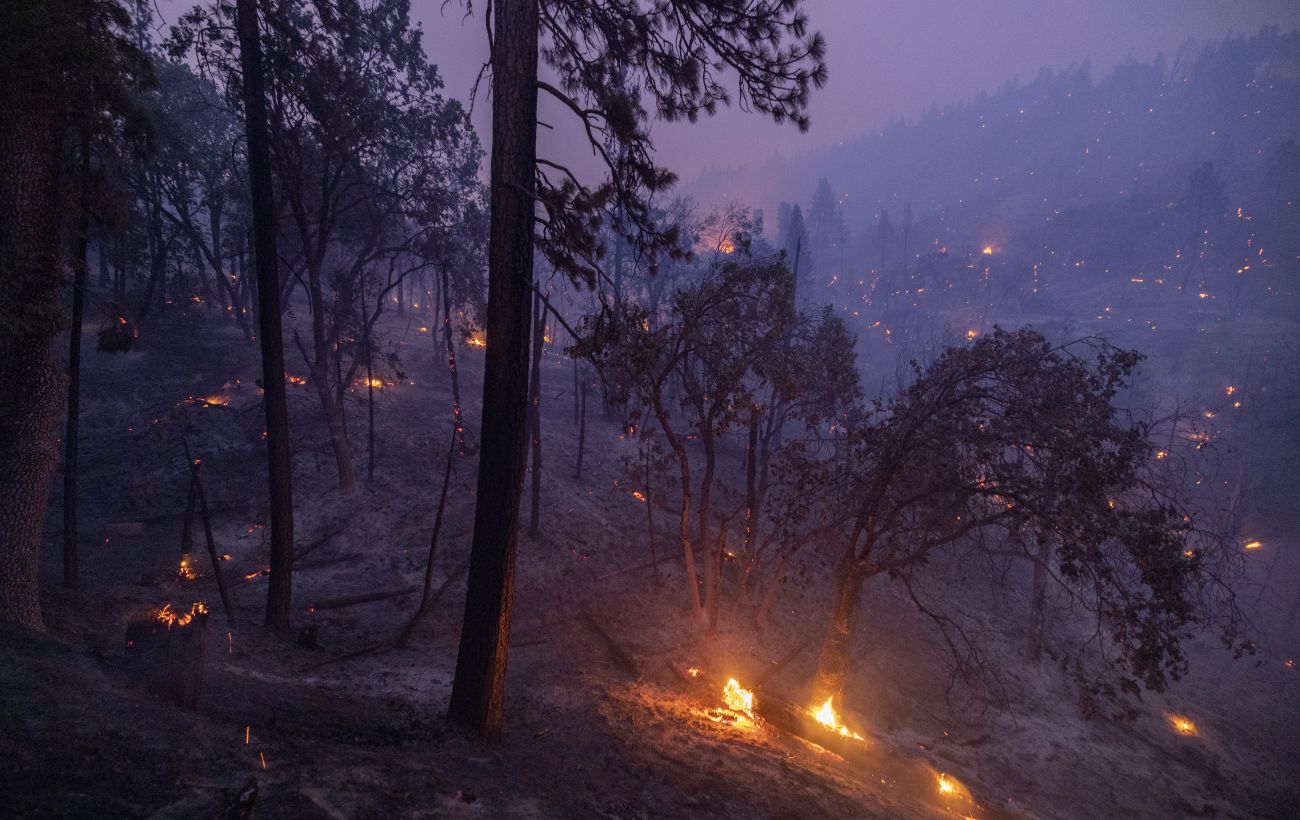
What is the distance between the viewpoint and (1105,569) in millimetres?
9039

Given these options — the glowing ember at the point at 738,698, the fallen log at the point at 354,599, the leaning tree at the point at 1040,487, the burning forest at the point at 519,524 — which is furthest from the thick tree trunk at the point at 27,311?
the leaning tree at the point at 1040,487

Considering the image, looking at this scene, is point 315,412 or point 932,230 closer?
point 315,412

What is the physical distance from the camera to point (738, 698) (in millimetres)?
12992

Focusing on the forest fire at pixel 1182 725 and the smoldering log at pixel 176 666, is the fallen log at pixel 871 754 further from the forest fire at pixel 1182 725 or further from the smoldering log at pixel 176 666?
the forest fire at pixel 1182 725

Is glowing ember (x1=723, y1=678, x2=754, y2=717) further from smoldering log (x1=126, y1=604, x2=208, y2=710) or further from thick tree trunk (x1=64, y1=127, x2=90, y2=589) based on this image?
thick tree trunk (x1=64, y1=127, x2=90, y2=589)

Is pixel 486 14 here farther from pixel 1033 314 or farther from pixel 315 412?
pixel 1033 314

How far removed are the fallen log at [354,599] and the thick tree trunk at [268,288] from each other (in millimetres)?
3280

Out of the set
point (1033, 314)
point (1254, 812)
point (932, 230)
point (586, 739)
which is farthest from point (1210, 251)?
point (586, 739)

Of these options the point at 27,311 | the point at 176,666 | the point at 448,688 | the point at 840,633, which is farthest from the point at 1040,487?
the point at 27,311

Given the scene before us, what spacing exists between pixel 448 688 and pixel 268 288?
8.06 metres

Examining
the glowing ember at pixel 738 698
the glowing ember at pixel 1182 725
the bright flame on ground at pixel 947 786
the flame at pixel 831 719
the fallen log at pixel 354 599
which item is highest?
the fallen log at pixel 354 599

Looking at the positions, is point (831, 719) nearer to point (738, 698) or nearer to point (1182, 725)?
point (738, 698)

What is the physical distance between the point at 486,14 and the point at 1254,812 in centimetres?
2525

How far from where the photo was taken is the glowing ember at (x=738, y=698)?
12.3 metres
